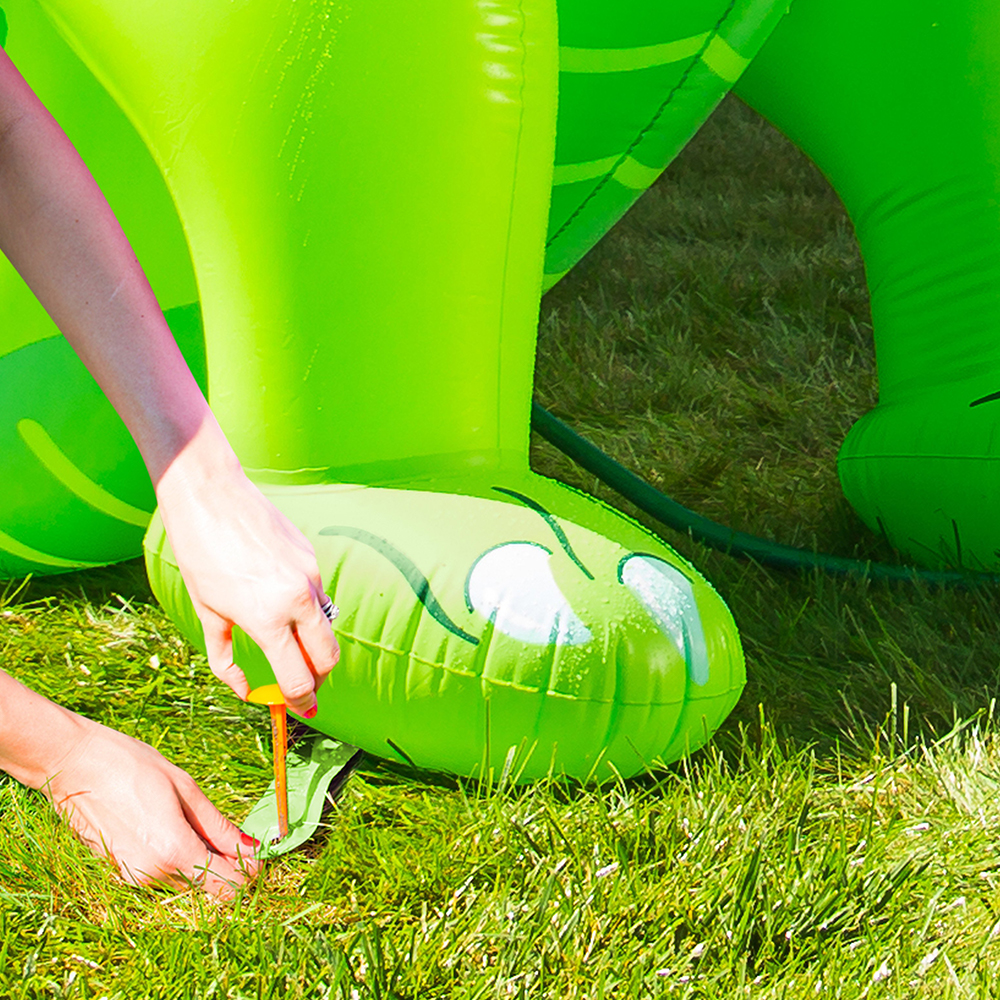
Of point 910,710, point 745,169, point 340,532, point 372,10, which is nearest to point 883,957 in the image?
point 910,710

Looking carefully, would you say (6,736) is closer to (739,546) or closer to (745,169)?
(739,546)

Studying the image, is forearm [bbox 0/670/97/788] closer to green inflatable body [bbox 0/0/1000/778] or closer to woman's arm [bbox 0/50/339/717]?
green inflatable body [bbox 0/0/1000/778]

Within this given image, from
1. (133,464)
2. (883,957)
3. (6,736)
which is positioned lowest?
(883,957)

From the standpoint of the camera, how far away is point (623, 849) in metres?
0.94

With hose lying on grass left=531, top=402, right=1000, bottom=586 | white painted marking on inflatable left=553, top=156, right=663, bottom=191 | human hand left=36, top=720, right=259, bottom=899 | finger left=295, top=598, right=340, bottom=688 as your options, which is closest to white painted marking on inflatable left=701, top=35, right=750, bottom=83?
white painted marking on inflatable left=553, top=156, right=663, bottom=191

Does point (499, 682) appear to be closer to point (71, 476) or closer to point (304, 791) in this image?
point (304, 791)

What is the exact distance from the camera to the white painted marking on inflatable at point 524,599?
3.01ft

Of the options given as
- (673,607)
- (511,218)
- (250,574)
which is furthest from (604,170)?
(250,574)

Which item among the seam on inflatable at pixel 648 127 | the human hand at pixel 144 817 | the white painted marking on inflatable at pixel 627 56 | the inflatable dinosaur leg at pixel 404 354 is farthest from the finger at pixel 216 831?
the white painted marking on inflatable at pixel 627 56

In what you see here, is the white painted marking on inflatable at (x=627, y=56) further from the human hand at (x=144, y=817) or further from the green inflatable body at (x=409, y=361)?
the human hand at (x=144, y=817)

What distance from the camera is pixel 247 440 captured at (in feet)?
3.27

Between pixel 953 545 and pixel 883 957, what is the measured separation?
63 centimetres

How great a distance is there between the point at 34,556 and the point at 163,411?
0.58 m

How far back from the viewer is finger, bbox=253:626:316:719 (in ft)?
2.56
